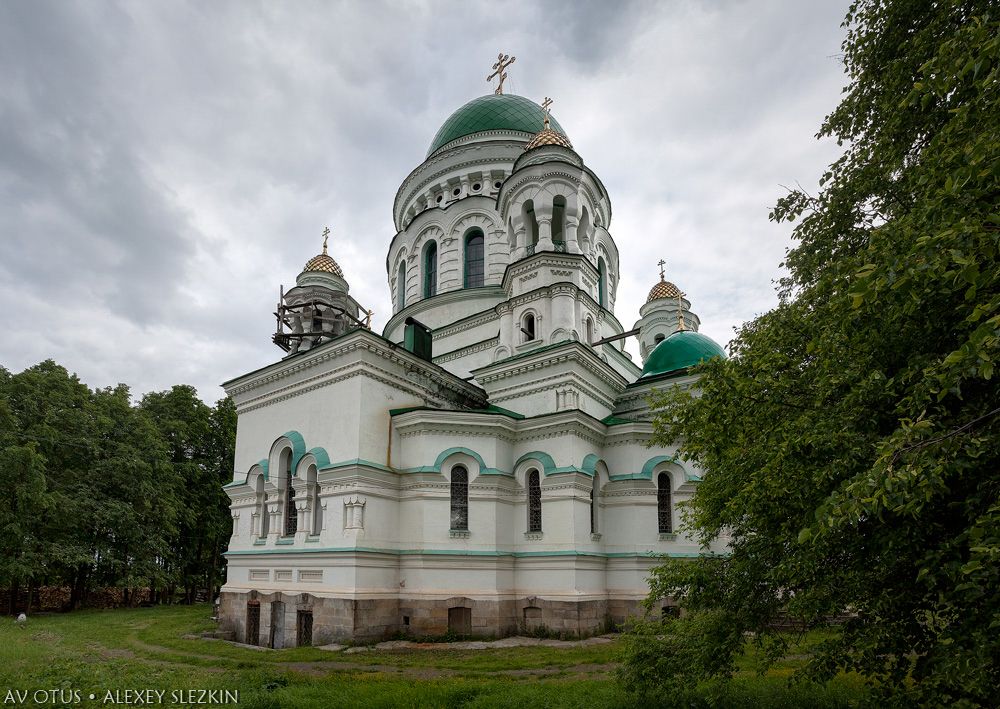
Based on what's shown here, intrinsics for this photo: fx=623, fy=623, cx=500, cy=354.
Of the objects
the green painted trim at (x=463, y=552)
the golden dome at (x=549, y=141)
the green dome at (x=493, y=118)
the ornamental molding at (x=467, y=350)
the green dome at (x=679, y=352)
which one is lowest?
the green painted trim at (x=463, y=552)

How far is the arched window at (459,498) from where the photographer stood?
1385 centimetres

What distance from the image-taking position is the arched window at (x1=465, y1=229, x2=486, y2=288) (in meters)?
21.9

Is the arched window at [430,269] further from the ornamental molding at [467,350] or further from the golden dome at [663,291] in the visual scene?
the golden dome at [663,291]

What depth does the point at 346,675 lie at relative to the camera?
8.84 metres

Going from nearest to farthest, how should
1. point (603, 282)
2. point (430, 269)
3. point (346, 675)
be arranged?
1. point (346, 675)
2. point (603, 282)
3. point (430, 269)

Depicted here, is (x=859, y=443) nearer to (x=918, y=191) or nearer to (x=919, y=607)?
(x=919, y=607)

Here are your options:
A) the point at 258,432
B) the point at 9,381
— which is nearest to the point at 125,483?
the point at 9,381

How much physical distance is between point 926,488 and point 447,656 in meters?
9.53

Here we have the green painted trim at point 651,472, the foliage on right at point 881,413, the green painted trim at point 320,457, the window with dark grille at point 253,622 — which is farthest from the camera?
the green painted trim at point 651,472

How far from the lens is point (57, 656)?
10625 millimetres

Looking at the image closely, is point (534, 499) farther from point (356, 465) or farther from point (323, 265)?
point (323, 265)

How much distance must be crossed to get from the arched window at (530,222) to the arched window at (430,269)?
17.9 ft

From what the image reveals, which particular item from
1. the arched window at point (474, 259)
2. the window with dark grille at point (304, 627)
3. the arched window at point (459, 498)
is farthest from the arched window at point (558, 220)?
the window with dark grille at point (304, 627)

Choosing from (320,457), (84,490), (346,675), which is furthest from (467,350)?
(84,490)
